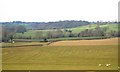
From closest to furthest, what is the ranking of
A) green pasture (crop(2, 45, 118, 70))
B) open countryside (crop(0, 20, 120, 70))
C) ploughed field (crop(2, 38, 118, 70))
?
green pasture (crop(2, 45, 118, 70)) < ploughed field (crop(2, 38, 118, 70)) < open countryside (crop(0, 20, 120, 70))

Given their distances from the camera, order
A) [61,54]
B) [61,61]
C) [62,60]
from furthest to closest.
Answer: [61,54] → [62,60] → [61,61]

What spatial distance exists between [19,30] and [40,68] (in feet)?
255

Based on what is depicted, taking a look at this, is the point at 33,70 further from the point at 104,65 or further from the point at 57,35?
the point at 57,35

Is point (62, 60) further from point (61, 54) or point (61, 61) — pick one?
point (61, 54)

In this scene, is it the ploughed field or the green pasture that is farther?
the ploughed field

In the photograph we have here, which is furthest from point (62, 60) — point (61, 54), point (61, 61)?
point (61, 54)

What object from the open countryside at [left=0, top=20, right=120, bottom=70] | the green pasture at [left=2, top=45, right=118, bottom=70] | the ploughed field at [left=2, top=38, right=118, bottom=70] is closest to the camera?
the green pasture at [left=2, top=45, right=118, bottom=70]

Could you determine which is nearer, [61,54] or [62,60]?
[62,60]

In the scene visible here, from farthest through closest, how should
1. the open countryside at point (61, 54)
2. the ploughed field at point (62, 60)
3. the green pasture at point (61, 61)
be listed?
the open countryside at point (61, 54) < the ploughed field at point (62, 60) < the green pasture at point (61, 61)

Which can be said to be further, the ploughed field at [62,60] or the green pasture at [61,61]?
the ploughed field at [62,60]

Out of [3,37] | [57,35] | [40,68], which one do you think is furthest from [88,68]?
[57,35]

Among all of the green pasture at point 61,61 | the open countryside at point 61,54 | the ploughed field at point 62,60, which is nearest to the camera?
the green pasture at point 61,61

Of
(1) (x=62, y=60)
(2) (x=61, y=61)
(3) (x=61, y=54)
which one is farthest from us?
(3) (x=61, y=54)

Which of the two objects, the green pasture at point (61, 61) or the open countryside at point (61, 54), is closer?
the green pasture at point (61, 61)
